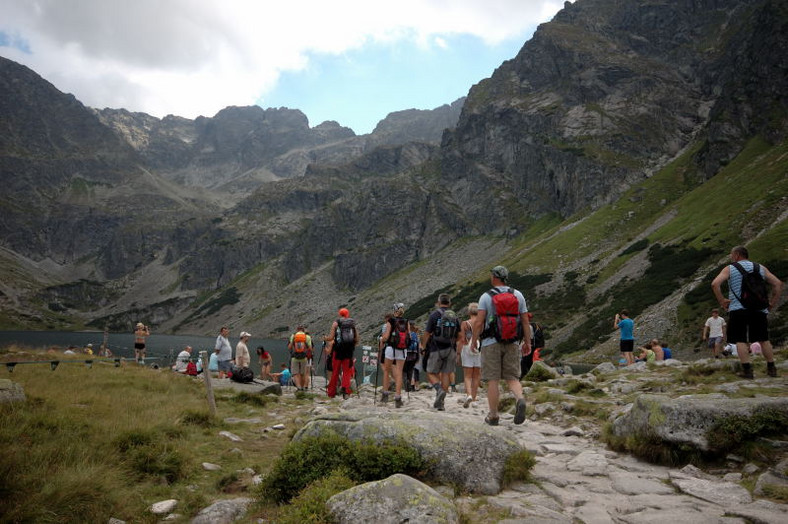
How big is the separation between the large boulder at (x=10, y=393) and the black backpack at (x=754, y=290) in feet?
50.2

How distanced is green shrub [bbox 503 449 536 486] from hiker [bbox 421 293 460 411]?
712 centimetres

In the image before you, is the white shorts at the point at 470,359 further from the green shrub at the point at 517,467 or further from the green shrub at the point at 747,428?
the green shrub at the point at 747,428

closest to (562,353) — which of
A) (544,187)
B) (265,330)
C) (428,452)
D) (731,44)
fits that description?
(428,452)

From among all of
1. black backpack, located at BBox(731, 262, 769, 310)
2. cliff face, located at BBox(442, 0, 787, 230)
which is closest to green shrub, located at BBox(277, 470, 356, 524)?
black backpack, located at BBox(731, 262, 769, 310)

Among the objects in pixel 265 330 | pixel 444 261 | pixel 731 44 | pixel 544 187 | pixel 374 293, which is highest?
pixel 731 44

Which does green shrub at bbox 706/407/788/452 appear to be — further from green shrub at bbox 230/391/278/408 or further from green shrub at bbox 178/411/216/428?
green shrub at bbox 230/391/278/408

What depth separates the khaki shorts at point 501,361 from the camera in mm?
9039

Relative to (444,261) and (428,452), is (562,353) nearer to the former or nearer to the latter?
(428,452)

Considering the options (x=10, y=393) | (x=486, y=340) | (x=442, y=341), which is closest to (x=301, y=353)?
(x=442, y=341)

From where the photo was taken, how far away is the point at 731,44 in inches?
6747

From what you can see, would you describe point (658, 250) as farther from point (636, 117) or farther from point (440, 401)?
point (636, 117)


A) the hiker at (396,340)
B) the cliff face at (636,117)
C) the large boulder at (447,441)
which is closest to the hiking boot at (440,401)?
the hiker at (396,340)

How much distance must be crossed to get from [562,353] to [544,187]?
13166 centimetres

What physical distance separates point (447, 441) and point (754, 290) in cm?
845
